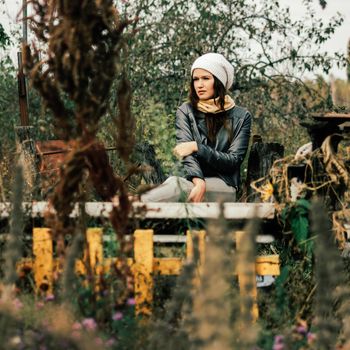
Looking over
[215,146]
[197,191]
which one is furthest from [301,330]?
[215,146]

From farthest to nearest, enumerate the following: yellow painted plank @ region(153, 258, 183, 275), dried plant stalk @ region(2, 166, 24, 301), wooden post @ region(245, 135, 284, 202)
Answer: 1. wooden post @ region(245, 135, 284, 202)
2. yellow painted plank @ region(153, 258, 183, 275)
3. dried plant stalk @ region(2, 166, 24, 301)

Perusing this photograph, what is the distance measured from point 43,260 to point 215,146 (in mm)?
2322

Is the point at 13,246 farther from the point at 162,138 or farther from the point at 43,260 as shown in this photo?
the point at 162,138

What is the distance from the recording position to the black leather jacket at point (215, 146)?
6312mm

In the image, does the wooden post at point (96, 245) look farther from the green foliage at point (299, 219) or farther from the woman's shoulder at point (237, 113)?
the woman's shoulder at point (237, 113)

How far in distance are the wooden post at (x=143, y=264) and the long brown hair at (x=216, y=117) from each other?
2.10m

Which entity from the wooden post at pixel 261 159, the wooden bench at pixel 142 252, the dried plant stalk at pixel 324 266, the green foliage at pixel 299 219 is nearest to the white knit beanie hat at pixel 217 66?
the wooden post at pixel 261 159

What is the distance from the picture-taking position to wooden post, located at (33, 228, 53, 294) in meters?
4.40

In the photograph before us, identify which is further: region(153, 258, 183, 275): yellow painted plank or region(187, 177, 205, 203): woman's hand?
region(187, 177, 205, 203): woman's hand

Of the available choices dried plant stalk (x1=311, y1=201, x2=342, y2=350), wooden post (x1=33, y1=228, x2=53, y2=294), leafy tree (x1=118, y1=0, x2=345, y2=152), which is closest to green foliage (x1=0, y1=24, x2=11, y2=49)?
leafy tree (x1=118, y1=0, x2=345, y2=152)

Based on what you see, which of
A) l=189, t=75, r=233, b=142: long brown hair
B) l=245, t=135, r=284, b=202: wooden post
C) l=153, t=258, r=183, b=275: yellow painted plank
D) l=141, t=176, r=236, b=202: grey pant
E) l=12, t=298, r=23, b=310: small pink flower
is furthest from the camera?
l=245, t=135, r=284, b=202: wooden post

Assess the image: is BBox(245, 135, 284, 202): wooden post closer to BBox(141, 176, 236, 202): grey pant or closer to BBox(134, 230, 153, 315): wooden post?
BBox(141, 176, 236, 202): grey pant

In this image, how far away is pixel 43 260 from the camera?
4.57m

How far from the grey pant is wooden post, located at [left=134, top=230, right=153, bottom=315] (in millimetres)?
1293
